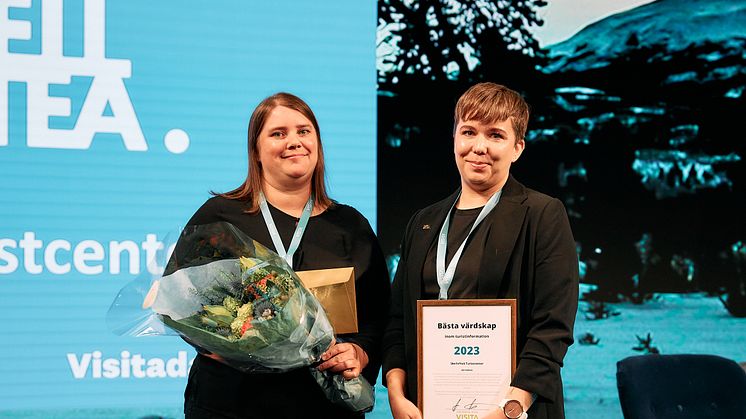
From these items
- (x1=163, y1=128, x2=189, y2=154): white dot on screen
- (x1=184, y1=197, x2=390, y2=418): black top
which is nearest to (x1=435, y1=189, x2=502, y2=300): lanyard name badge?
(x1=184, y1=197, x2=390, y2=418): black top

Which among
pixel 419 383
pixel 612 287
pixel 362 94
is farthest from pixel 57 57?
pixel 612 287

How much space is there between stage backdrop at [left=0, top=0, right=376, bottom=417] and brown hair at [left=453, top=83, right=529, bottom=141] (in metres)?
1.82

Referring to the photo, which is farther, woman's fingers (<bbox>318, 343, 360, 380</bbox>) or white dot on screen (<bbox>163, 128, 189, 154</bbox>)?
white dot on screen (<bbox>163, 128, 189, 154</bbox>)

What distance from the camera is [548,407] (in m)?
2.11

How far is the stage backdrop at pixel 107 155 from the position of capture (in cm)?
369

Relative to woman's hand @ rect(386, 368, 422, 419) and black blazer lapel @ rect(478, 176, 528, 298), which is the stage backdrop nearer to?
woman's hand @ rect(386, 368, 422, 419)

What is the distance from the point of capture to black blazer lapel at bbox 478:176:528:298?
2121 mm

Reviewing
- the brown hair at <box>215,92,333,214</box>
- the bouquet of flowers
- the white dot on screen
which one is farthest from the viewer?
the white dot on screen

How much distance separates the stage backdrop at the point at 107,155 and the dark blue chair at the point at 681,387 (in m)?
1.76

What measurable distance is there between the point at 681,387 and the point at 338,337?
1.35 metres

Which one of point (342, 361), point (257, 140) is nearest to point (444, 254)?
point (342, 361)

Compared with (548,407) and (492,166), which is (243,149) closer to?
(492,166)
